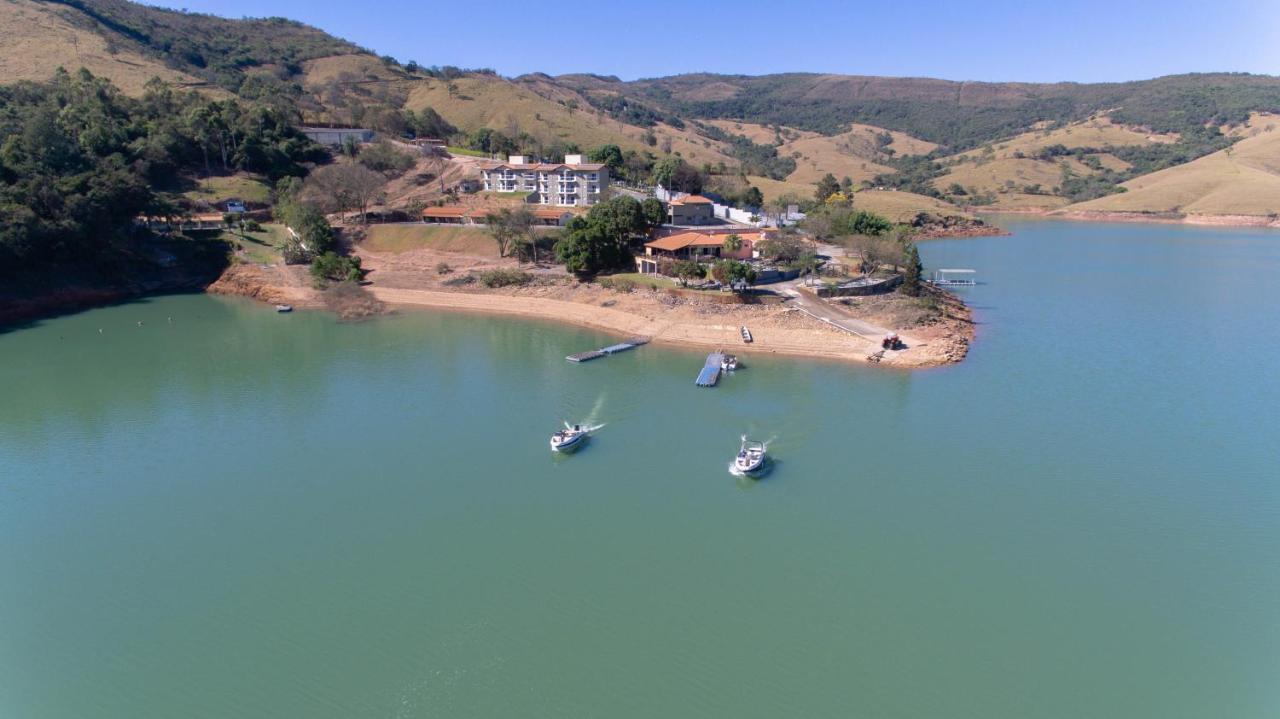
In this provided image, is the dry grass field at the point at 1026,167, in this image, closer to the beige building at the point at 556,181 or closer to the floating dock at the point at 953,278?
the floating dock at the point at 953,278

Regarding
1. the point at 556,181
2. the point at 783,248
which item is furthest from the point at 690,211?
the point at 556,181

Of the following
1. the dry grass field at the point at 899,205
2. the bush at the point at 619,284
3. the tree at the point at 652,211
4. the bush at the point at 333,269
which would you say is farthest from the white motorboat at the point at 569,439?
the dry grass field at the point at 899,205

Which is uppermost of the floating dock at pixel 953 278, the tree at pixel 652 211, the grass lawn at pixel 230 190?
the grass lawn at pixel 230 190

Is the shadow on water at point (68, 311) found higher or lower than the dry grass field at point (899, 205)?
lower

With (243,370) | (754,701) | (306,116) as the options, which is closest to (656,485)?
(754,701)

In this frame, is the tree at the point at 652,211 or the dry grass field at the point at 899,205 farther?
the dry grass field at the point at 899,205

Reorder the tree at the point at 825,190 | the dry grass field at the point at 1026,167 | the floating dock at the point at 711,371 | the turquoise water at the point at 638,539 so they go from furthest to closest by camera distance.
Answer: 1. the dry grass field at the point at 1026,167
2. the tree at the point at 825,190
3. the floating dock at the point at 711,371
4. the turquoise water at the point at 638,539

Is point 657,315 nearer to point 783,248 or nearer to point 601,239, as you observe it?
point 601,239
